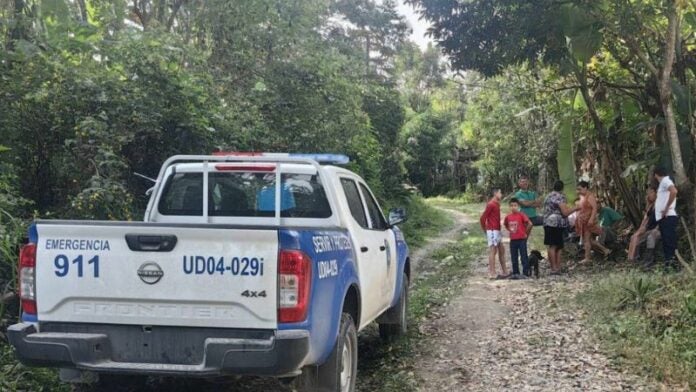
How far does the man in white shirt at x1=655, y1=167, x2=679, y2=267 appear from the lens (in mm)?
9250

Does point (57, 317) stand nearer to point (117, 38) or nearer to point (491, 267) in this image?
point (117, 38)

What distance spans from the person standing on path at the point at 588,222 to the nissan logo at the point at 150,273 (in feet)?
29.4

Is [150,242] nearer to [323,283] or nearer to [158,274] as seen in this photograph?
[158,274]

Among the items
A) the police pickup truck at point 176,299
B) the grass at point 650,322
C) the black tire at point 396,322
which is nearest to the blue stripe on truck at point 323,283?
the police pickup truck at point 176,299

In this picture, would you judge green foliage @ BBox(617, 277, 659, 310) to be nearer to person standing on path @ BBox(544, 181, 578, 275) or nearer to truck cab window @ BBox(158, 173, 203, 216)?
person standing on path @ BBox(544, 181, 578, 275)

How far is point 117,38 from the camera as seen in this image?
31.7 feet

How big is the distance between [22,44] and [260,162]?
412 centimetres

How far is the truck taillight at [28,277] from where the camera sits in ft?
13.1

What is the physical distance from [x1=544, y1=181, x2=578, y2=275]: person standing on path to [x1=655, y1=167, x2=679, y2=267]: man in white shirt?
4.97 feet

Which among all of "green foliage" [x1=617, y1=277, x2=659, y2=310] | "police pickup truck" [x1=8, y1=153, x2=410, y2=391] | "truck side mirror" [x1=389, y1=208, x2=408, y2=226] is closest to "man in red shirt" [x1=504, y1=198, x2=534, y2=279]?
"green foliage" [x1=617, y1=277, x2=659, y2=310]

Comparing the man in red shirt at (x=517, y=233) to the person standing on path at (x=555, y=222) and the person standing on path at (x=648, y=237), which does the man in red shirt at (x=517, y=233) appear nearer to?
the person standing on path at (x=555, y=222)

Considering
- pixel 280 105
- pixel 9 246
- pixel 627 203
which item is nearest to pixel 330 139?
pixel 280 105

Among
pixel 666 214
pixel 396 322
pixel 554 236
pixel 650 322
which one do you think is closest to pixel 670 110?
pixel 666 214

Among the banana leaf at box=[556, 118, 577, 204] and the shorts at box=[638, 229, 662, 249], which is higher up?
the banana leaf at box=[556, 118, 577, 204]
